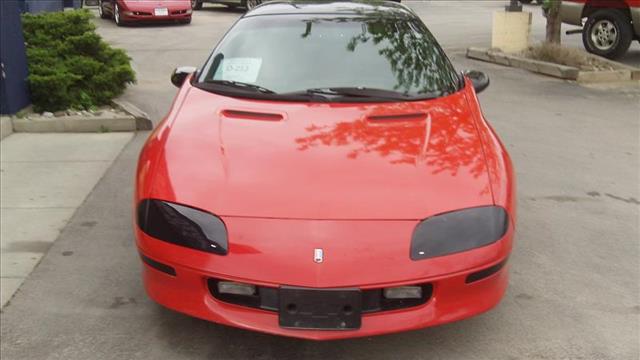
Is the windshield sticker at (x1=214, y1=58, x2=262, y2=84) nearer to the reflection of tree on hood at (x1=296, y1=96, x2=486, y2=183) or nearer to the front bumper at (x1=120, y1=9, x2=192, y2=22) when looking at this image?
the reflection of tree on hood at (x1=296, y1=96, x2=486, y2=183)

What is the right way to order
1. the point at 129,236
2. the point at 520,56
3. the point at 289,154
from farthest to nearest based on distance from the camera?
the point at 520,56, the point at 129,236, the point at 289,154

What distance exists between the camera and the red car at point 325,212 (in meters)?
2.88

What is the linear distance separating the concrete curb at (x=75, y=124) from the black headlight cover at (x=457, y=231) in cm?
474

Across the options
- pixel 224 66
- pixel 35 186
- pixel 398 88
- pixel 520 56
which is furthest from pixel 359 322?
pixel 520 56

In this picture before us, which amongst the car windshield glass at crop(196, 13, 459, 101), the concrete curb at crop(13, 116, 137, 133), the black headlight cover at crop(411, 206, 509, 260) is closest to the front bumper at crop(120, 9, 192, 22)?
the concrete curb at crop(13, 116, 137, 133)

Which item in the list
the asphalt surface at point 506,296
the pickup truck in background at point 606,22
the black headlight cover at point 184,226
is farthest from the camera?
the pickup truck in background at point 606,22

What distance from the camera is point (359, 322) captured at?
2.89 meters

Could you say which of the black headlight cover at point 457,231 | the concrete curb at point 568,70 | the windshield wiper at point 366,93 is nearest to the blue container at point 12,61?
the windshield wiper at point 366,93

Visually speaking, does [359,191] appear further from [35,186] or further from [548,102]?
[548,102]

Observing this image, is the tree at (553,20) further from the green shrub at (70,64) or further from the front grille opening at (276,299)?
the front grille opening at (276,299)

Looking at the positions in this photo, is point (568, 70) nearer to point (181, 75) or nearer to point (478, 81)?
point (478, 81)

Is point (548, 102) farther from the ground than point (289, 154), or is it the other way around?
point (289, 154)

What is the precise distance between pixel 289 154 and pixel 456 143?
2.74ft

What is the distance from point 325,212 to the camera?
2.98 meters
